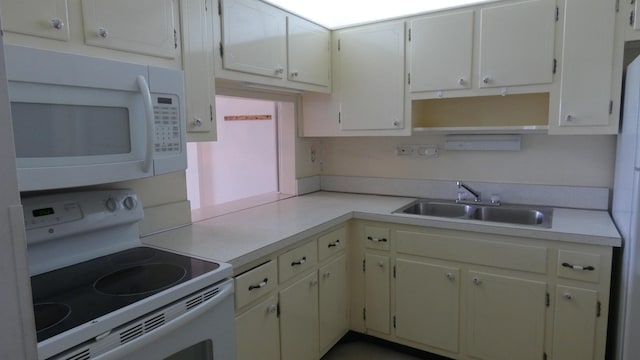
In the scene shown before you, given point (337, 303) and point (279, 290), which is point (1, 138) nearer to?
point (279, 290)

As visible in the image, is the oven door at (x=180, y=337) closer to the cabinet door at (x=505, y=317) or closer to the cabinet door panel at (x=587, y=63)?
the cabinet door at (x=505, y=317)

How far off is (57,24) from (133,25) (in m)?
0.29

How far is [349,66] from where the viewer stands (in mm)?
2707

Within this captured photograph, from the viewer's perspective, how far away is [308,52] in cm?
254

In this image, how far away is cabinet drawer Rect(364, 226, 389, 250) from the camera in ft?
7.71

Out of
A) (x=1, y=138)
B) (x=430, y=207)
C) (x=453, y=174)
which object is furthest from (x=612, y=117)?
(x=1, y=138)

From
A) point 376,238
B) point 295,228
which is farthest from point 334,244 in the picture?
point 295,228

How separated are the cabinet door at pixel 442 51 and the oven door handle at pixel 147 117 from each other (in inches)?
64.9

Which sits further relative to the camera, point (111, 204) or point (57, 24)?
point (111, 204)

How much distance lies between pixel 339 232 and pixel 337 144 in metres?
1.01

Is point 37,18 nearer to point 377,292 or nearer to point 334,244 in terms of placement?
point 334,244

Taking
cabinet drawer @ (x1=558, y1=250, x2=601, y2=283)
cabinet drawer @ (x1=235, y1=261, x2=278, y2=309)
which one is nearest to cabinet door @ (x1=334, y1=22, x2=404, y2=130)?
cabinet drawer @ (x1=558, y1=250, x2=601, y2=283)

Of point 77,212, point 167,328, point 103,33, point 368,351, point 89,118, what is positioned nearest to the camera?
point 167,328

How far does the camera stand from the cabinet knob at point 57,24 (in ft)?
4.11
